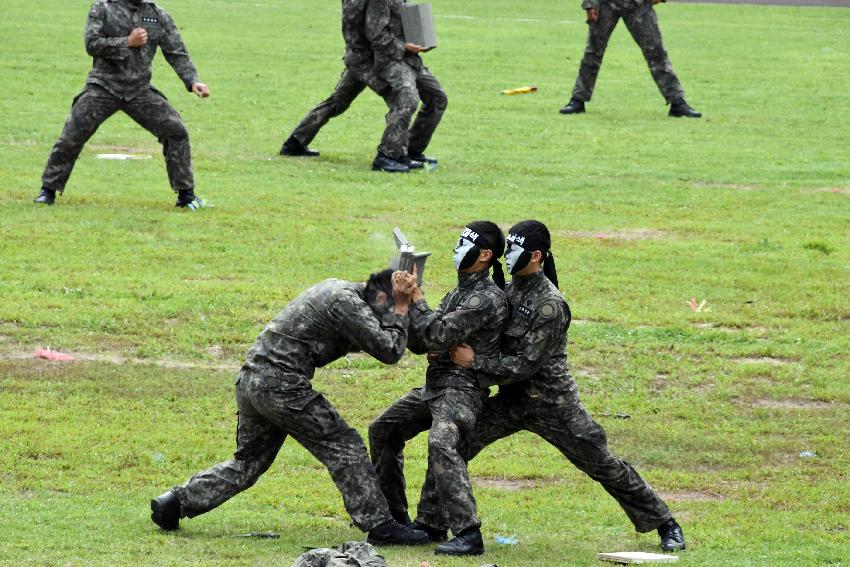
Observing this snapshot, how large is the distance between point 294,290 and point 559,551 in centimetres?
623

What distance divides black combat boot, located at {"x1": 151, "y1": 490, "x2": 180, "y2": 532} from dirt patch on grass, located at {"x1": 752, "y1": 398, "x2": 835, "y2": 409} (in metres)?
5.16

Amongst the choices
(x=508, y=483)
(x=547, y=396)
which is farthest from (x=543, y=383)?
(x=508, y=483)

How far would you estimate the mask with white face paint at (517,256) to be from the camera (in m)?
8.98

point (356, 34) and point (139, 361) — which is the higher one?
point (356, 34)

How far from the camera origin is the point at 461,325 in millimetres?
8891

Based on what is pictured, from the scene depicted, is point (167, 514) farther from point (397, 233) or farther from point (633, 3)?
point (633, 3)

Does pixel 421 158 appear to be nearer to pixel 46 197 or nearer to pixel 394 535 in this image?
pixel 46 197

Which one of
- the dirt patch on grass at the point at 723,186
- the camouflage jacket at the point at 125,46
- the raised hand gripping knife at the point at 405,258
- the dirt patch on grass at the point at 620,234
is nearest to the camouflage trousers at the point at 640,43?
the dirt patch on grass at the point at 723,186

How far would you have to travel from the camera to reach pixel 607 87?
94.6 feet

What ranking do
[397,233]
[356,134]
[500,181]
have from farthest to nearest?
[356,134], [500,181], [397,233]

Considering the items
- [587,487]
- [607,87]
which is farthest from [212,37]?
[587,487]

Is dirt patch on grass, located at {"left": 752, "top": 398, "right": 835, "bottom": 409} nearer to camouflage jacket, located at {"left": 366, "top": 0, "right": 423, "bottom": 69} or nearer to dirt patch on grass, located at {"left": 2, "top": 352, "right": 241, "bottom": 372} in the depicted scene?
dirt patch on grass, located at {"left": 2, "top": 352, "right": 241, "bottom": 372}

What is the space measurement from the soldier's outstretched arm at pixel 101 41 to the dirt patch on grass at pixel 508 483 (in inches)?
294

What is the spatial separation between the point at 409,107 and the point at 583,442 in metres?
10.7
